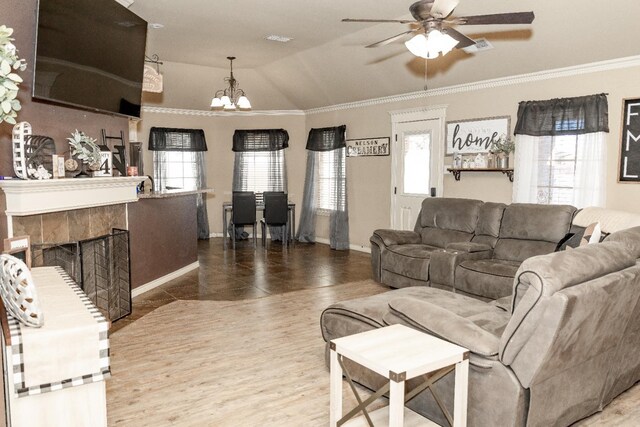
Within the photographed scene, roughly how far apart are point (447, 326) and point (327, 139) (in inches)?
248

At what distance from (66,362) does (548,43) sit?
5.00 m

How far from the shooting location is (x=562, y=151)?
17.0 ft

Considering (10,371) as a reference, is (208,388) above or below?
below

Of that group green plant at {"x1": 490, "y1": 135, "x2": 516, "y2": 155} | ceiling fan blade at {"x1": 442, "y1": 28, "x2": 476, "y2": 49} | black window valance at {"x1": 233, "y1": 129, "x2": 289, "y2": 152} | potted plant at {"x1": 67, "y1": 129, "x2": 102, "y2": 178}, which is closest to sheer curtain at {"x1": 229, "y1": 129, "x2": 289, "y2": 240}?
black window valance at {"x1": 233, "y1": 129, "x2": 289, "y2": 152}

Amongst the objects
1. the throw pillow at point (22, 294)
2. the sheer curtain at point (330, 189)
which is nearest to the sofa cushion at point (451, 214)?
the sheer curtain at point (330, 189)

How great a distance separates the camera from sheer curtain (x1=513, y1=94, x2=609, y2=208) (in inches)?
190

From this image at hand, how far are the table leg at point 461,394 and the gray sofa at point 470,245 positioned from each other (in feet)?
7.48

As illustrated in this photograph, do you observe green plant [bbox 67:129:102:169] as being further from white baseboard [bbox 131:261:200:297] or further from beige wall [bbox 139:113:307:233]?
beige wall [bbox 139:113:307:233]

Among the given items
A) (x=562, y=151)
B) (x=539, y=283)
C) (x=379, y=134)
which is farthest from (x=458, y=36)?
(x=379, y=134)

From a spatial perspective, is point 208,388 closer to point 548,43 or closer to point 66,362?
point 66,362

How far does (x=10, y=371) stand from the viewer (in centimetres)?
175

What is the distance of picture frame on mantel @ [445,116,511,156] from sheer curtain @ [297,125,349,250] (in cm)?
216

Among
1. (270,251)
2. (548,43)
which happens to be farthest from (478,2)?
(270,251)

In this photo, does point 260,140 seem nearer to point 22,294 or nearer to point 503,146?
point 503,146
